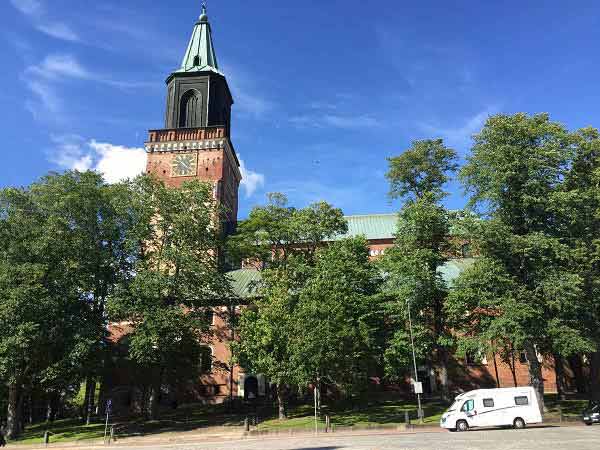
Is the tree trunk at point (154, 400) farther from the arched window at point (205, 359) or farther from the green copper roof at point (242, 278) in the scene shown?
the green copper roof at point (242, 278)

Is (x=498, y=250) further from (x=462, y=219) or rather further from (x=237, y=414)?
(x=237, y=414)

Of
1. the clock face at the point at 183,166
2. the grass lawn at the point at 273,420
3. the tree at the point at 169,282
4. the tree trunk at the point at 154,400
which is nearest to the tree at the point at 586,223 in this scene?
the grass lawn at the point at 273,420

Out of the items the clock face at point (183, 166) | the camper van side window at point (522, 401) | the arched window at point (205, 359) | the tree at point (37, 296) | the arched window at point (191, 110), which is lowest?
the camper van side window at point (522, 401)

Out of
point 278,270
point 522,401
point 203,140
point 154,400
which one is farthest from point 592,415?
point 203,140

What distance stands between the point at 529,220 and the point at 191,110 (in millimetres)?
38702

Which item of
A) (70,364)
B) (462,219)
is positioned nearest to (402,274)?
(462,219)

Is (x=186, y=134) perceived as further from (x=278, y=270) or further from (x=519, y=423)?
(x=519, y=423)

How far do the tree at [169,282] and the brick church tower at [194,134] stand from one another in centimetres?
1589

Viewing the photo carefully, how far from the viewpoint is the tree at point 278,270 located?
33375mm

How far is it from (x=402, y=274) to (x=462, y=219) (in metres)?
5.94

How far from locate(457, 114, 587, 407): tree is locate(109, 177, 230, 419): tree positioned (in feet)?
64.9

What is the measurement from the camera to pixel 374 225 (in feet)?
203

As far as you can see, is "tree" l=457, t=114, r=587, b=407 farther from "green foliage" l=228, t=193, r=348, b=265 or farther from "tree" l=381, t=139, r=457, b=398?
"green foliage" l=228, t=193, r=348, b=265

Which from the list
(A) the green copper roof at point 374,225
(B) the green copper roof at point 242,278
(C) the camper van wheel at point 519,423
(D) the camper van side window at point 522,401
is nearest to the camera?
(C) the camper van wheel at point 519,423
